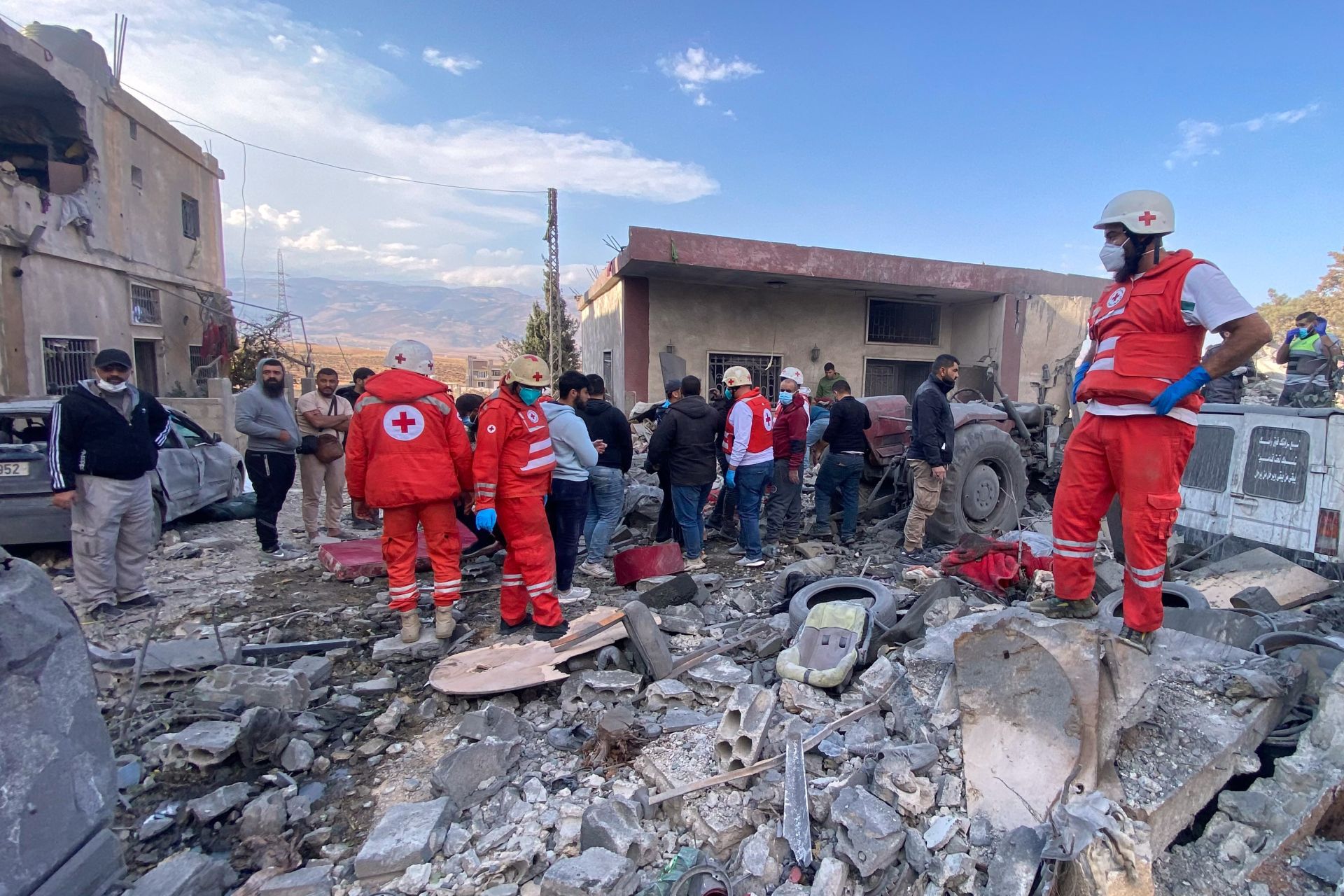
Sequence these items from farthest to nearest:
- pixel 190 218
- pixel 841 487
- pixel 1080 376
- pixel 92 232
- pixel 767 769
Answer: pixel 190 218, pixel 92 232, pixel 841 487, pixel 1080 376, pixel 767 769

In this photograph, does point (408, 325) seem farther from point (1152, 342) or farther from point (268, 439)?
point (1152, 342)

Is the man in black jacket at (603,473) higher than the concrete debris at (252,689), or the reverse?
the man in black jacket at (603,473)

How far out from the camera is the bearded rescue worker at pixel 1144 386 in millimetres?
2525

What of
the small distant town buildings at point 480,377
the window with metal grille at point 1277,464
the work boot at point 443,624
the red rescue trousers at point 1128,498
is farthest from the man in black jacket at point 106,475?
the small distant town buildings at point 480,377

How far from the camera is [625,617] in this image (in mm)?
3621

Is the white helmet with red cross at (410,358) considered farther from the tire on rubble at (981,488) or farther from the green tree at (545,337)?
the green tree at (545,337)

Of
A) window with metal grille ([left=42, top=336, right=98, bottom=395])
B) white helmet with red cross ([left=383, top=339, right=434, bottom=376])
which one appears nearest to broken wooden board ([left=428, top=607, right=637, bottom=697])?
white helmet with red cross ([left=383, top=339, right=434, bottom=376])

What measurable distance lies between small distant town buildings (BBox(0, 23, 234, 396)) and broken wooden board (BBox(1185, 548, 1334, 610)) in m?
15.1

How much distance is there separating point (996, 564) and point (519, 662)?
3.01 meters

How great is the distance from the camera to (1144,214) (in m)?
2.66

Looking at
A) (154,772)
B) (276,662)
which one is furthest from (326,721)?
(276,662)

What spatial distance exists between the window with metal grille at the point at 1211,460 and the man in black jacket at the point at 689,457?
3.41 metres

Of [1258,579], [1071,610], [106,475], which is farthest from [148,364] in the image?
[1258,579]

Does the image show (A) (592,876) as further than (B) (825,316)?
No
